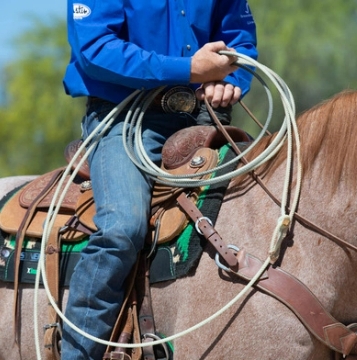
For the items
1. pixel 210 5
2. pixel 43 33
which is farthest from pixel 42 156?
pixel 210 5

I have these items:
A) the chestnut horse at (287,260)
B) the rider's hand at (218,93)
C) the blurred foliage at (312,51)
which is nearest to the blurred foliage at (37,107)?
the blurred foliage at (312,51)

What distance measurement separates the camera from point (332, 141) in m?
3.67

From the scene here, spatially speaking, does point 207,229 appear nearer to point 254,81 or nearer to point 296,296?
point 296,296

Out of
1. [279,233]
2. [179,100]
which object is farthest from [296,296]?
[179,100]

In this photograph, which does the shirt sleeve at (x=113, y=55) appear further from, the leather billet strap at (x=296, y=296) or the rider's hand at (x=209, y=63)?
the leather billet strap at (x=296, y=296)

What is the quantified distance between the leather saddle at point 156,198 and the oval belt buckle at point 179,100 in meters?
0.18

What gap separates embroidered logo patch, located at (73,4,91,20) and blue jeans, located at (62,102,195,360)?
68 cm

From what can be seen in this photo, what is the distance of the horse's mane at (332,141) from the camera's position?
3611 mm

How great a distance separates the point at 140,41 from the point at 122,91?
0.29 meters

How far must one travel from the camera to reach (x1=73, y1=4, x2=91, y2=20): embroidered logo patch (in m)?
4.09

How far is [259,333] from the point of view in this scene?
3549 mm

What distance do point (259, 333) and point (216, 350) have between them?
24cm

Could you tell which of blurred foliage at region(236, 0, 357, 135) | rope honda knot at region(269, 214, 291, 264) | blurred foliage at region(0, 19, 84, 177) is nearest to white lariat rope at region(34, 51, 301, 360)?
rope honda knot at region(269, 214, 291, 264)

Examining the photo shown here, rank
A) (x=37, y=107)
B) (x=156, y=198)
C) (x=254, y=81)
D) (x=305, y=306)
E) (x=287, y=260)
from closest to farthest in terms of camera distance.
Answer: (x=305, y=306) < (x=287, y=260) < (x=156, y=198) < (x=254, y=81) < (x=37, y=107)
